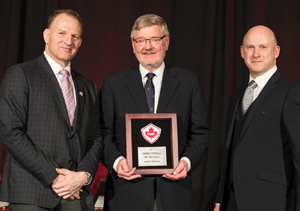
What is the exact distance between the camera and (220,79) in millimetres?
3600

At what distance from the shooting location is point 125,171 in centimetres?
211

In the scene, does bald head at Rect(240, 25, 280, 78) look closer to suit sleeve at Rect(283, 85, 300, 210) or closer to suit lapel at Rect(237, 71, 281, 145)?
suit lapel at Rect(237, 71, 281, 145)

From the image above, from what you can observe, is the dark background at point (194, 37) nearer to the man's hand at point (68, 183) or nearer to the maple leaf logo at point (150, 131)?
the maple leaf logo at point (150, 131)

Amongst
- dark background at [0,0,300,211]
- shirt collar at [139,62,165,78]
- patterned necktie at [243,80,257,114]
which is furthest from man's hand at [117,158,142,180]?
dark background at [0,0,300,211]

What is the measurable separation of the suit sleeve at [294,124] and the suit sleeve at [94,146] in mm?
1094

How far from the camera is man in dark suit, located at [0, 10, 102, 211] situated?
1933 millimetres

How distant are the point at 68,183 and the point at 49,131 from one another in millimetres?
295

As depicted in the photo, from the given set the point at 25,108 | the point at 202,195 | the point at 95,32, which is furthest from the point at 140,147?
the point at 95,32

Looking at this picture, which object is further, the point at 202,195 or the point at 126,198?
the point at 202,195

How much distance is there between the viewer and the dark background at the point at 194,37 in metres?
3.54

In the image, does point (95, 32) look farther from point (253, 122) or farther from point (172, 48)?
point (253, 122)

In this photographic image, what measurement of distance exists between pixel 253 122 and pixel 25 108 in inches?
51.1

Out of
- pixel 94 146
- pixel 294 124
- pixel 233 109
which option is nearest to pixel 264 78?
pixel 233 109

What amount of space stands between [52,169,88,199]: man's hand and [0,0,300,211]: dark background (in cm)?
175
